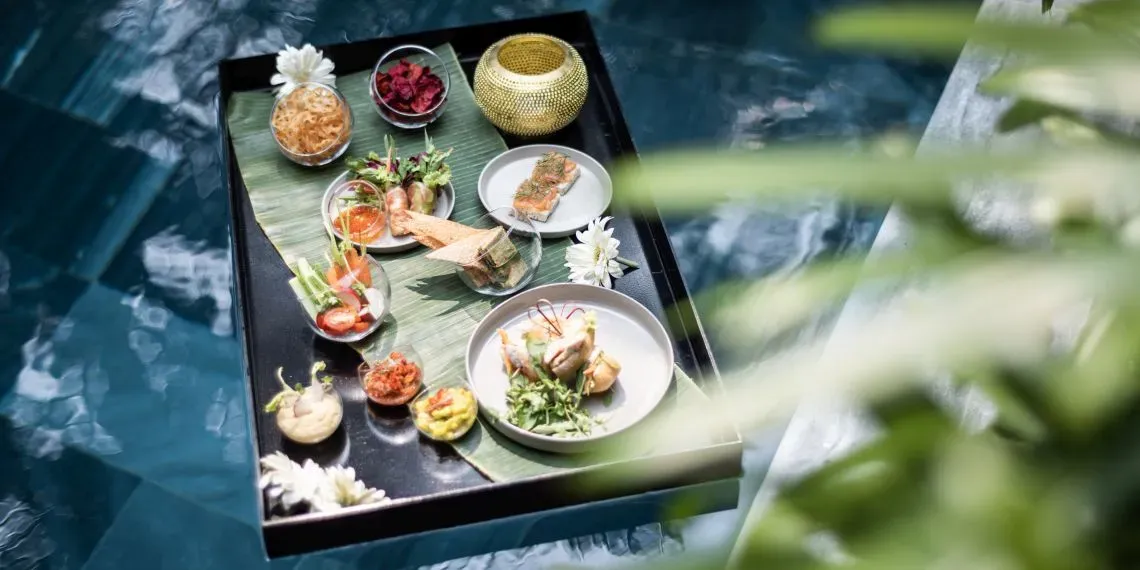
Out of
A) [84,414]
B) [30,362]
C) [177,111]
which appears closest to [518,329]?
[84,414]

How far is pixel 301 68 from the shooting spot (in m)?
2.54

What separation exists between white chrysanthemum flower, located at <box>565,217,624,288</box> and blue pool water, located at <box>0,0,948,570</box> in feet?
1.67

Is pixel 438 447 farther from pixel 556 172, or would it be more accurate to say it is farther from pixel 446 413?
pixel 556 172

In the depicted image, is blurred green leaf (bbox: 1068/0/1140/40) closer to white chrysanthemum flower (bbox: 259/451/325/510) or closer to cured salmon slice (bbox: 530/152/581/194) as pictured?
white chrysanthemum flower (bbox: 259/451/325/510)

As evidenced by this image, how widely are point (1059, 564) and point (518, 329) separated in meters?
1.82

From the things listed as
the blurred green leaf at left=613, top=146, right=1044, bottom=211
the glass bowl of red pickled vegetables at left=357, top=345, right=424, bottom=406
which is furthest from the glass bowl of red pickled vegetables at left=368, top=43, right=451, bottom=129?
the blurred green leaf at left=613, top=146, right=1044, bottom=211

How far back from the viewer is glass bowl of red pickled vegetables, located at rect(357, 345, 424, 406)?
1.98 meters

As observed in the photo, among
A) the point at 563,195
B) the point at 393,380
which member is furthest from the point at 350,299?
the point at 563,195

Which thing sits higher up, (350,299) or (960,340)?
(960,340)

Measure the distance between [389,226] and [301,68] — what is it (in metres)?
0.53

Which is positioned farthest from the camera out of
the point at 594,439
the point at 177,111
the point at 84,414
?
the point at 177,111

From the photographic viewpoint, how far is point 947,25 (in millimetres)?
366

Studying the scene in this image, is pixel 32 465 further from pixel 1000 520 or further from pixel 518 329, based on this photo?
pixel 1000 520

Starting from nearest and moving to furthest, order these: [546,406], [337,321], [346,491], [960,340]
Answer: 1. [960,340]
2. [346,491]
3. [546,406]
4. [337,321]
